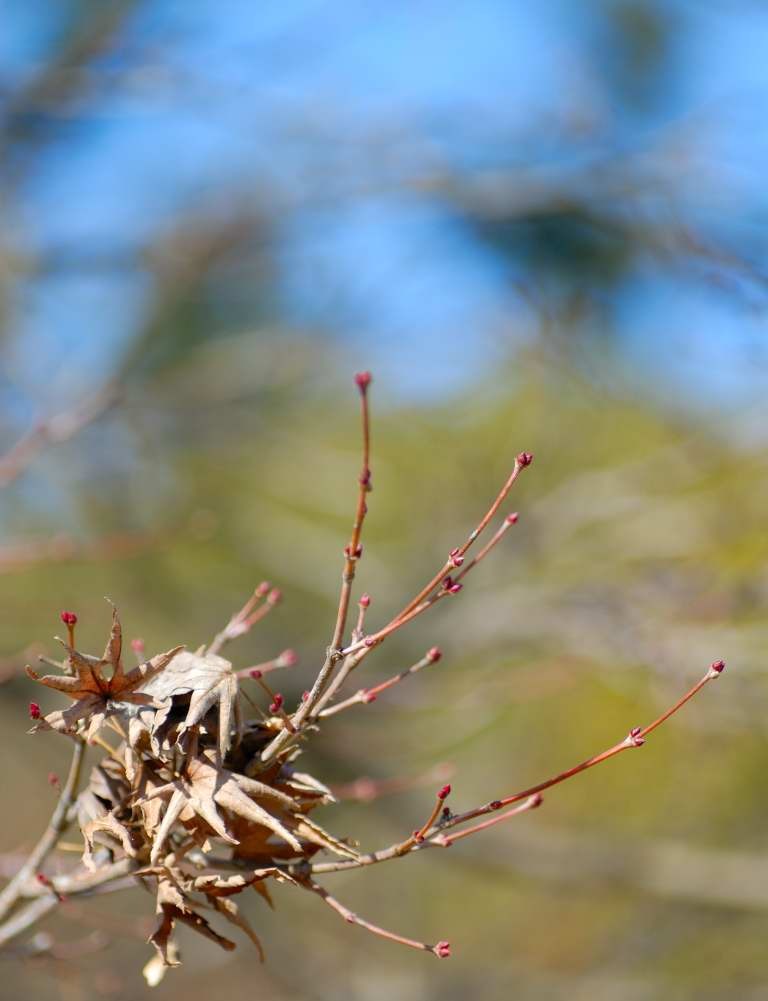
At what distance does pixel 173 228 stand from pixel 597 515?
2201 millimetres

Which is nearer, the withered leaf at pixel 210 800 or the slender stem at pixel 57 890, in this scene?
the withered leaf at pixel 210 800

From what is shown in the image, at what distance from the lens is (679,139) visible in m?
3.48

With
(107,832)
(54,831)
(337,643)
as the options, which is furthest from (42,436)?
(337,643)

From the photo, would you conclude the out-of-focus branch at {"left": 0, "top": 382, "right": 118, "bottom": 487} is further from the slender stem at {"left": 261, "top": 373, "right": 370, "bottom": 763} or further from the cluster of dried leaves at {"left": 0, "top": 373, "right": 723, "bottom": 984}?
the slender stem at {"left": 261, "top": 373, "right": 370, "bottom": 763}

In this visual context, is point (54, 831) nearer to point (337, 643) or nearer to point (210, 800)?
point (210, 800)

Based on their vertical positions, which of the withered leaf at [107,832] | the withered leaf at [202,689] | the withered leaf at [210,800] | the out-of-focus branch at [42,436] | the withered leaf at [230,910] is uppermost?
the withered leaf at [202,689]

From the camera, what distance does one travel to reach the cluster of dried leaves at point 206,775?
111 cm

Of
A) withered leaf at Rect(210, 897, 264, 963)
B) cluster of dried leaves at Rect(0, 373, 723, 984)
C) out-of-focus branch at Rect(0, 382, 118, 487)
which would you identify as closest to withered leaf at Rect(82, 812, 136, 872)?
cluster of dried leaves at Rect(0, 373, 723, 984)

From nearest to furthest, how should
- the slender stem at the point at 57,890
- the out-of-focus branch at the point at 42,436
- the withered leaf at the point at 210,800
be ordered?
the withered leaf at the point at 210,800 < the slender stem at the point at 57,890 < the out-of-focus branch at the point at 42,436

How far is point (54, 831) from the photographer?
1.28m

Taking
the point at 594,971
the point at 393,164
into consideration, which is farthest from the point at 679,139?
the point at 594,971

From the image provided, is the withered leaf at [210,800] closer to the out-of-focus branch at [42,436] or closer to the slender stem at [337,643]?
the slender stem at [337,643]

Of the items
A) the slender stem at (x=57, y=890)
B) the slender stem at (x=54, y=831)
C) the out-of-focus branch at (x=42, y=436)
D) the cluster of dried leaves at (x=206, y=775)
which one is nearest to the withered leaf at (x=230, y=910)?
the cluster of dried leaves at (x=206, y=775)

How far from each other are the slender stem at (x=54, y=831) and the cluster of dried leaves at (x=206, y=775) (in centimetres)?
2
